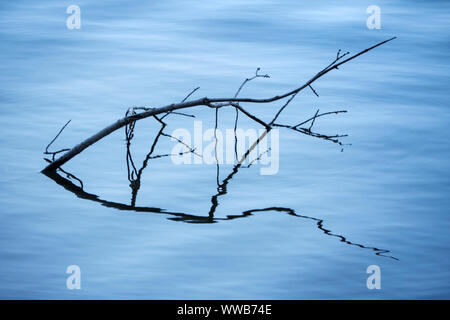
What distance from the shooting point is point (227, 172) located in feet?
15.3

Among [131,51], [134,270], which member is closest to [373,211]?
[134,270]

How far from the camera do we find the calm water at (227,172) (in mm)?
3510

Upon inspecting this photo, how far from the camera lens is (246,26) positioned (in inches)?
312

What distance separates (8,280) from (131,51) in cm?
416

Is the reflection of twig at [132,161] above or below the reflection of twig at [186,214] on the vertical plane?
above

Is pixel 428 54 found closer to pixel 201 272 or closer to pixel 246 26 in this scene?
pixel 246 26

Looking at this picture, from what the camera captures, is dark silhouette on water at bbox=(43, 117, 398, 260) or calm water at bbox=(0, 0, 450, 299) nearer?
calm water at bbox=(0, 0, 450, 299)

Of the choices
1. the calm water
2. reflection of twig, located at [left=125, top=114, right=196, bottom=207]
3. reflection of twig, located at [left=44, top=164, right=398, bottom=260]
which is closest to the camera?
the calm water

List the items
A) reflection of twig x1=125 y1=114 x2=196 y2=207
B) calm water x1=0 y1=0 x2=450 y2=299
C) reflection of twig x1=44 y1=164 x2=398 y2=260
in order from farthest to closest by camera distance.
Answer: reflection of twig x1=125 y1=114 x2=196 y2=207 < reflection of twig x1=44 y1=164 x2=398 y2=260 < calm water x1=0 y1=0 x2=450 y2=299

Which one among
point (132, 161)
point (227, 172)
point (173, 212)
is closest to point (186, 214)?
point (173, 212)

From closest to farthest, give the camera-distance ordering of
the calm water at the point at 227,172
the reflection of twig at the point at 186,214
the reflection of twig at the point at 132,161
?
1. the calm water at the point at 227,172
2. the reflection of twig at the point at 186,214
3. the reflection of twig at the point at 132,161

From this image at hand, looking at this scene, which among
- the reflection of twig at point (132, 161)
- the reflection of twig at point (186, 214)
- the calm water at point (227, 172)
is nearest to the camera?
the calm water at point (227, 172)

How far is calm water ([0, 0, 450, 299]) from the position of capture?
11.5 feet

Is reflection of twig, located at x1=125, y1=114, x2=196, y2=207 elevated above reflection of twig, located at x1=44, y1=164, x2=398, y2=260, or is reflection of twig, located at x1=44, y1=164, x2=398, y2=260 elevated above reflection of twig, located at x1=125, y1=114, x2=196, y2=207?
reflection of twig, located at x1=125, y1=114, x2=196, y2=207
